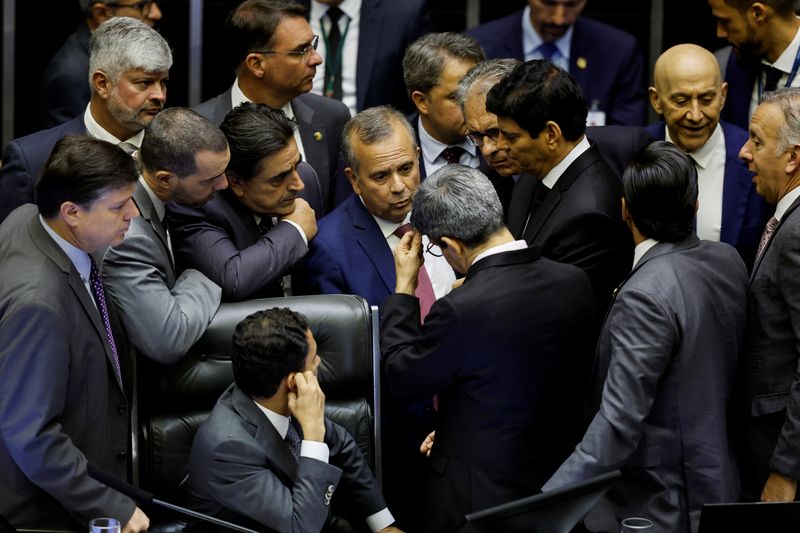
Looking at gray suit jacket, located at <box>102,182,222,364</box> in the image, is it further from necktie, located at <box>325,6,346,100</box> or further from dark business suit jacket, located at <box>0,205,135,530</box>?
necktie, located at <box>325,6,346,100</box>

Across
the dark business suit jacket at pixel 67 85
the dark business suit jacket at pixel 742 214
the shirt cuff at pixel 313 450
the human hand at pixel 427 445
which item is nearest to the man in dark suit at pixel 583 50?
the dark business suit jacket at pixel 742 214

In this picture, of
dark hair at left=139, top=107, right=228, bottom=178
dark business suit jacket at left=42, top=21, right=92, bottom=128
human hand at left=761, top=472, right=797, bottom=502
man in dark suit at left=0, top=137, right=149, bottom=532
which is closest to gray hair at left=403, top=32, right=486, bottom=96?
dark hair at left=139, top=107, right=228, bottom=178

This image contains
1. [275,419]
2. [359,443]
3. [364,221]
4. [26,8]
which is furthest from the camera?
[26,8]

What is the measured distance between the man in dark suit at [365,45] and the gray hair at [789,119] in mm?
1902

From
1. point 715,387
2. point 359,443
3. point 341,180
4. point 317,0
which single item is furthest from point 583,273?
point 317,0

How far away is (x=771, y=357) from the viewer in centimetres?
352

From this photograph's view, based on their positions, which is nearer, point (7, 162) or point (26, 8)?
point (7, 162)

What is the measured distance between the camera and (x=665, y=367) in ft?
11.0

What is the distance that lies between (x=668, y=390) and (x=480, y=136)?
3.74 feet

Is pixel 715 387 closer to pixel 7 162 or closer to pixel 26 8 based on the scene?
pixel 7 162

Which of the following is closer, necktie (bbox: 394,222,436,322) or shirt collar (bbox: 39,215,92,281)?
shirt collar (bbox: 39,215,92,281)

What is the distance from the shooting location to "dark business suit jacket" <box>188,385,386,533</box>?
10.6ft

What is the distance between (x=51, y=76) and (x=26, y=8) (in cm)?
138

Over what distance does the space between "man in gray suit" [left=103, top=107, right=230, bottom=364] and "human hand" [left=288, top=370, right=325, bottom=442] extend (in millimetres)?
362
